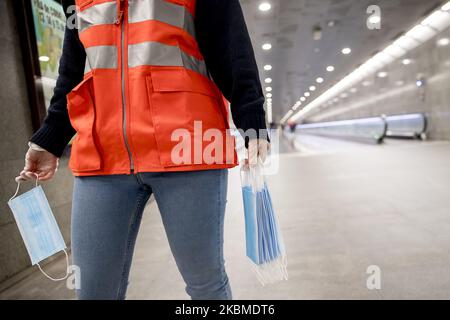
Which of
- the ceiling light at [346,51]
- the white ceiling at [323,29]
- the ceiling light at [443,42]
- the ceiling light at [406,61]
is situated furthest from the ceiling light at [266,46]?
the ceiling light at [406,61]

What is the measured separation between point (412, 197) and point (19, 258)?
3816 millimetres

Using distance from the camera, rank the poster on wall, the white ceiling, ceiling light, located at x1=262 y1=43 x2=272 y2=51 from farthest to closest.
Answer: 1. ceiling light, located at x1=262 y1=43 x2=272 y2=51
2. the white ceiling
3. the poster on wall

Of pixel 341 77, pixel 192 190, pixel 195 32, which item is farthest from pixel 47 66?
pixel 341 77

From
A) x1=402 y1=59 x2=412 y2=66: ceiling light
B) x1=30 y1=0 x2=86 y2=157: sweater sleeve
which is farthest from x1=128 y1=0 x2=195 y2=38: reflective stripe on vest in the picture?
x1=402 y1=59 x2=412 y2=66: ceiling light

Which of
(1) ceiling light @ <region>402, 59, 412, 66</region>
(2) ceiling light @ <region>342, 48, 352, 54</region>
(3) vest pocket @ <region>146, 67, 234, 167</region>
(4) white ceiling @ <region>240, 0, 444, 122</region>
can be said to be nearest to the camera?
(3) vest pocket @ <region>146, 67, 234, 167</region>

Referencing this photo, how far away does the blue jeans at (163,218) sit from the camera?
96 cm

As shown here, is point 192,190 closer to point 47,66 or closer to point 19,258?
point 19,258

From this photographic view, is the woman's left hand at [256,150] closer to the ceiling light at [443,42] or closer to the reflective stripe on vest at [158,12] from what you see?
the reflective stripe on vest at [158,12]

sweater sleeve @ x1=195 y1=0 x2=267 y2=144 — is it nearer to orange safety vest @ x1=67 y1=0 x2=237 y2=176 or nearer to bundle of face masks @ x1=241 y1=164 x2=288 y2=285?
orange safety vest @ x1=67 y1=0 x2=237 y2=176

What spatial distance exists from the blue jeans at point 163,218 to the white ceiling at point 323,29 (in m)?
7.87

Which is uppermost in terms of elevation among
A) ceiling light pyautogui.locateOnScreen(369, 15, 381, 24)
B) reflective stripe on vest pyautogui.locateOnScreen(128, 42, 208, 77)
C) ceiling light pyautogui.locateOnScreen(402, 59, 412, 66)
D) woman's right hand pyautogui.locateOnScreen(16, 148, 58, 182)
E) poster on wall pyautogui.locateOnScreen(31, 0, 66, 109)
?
ceiling light pyautogui.locateOnScreen(369, 15, 381, 24)

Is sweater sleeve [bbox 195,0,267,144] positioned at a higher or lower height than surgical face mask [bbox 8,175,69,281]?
higher

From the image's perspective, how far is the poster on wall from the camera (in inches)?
109

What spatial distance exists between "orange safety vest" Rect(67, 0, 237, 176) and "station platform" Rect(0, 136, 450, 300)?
1322 mm
